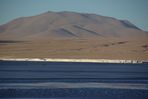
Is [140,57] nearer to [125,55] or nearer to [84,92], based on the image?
[125,55]

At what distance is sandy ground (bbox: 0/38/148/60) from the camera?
14575cm

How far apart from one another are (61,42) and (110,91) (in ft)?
500

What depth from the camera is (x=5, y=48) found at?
543ft

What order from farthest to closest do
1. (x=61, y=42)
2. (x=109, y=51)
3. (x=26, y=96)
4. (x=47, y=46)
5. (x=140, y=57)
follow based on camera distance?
(x=61, y=42) < (x=47, y=46) < (x=109, y=51) < (x=140, y=57) < (x=26, y=96)

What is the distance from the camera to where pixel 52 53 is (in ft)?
501

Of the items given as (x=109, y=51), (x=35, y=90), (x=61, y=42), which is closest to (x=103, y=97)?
(x=35, y=90)

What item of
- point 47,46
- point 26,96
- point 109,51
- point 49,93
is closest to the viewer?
point 26,96

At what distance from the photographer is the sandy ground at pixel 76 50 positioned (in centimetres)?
14575

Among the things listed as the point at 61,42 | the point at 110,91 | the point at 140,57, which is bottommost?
the point at 61,42

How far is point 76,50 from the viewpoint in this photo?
159m

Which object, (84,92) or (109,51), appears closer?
(84,92)

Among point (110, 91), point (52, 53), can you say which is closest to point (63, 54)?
point (52, 53)

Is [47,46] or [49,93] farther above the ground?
[49,93]

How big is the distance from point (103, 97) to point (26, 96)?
4515 mm
